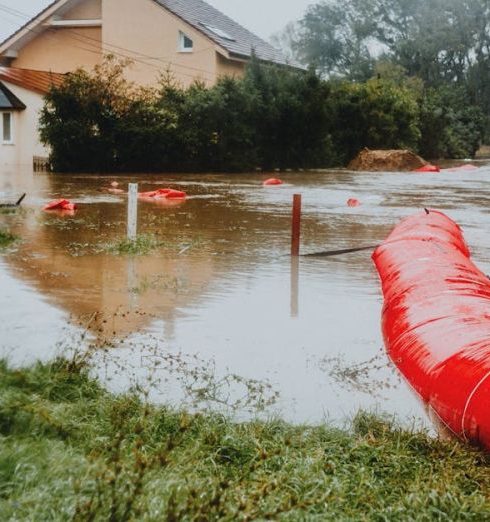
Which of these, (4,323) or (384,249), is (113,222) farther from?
(4,323)

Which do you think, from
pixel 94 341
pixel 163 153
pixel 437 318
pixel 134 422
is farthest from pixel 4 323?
pixel 163 153

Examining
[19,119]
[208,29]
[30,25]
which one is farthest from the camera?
[30,25]

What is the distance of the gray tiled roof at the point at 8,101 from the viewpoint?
3079 centimetres

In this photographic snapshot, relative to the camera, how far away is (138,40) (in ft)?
111

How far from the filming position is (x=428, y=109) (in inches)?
1720

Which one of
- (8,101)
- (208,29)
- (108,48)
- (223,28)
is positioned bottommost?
(8,101)

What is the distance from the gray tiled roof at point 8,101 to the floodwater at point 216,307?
16488 mm

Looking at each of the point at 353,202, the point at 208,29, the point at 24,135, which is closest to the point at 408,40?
the point at 208,29

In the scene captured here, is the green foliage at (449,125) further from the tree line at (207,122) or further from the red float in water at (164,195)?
the red float in water at (164,195)

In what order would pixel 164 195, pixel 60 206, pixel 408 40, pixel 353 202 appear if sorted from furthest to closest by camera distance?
pixel 408 40 < pixel 164 195 < pixel 353 202 < pixel 60 206

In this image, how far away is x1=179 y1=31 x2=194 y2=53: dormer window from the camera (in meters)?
33.2

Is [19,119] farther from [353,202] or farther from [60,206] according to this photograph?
[353,202]

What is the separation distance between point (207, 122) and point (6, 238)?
692 inches

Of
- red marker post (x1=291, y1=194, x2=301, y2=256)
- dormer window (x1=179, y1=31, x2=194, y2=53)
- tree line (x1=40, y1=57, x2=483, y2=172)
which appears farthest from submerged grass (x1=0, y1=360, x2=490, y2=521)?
dormer window (x1=179, y1=31, x2=194, y2=53)
